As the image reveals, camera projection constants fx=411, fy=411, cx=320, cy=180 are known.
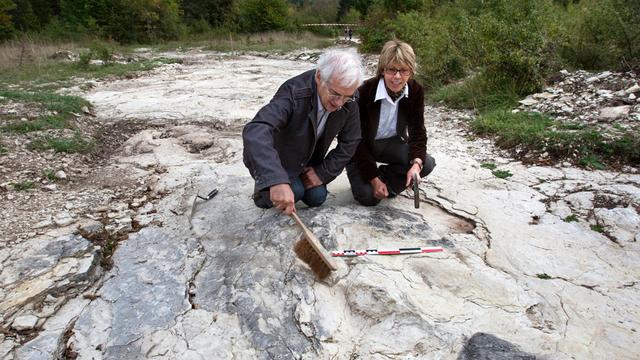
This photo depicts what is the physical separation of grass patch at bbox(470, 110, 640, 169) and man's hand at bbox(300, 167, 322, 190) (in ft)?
8.06

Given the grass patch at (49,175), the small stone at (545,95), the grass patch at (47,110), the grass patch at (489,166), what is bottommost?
the grass patch at (49,175)

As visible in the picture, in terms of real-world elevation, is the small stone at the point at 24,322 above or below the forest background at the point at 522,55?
below

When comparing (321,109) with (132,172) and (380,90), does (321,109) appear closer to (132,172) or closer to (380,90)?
(380,90)

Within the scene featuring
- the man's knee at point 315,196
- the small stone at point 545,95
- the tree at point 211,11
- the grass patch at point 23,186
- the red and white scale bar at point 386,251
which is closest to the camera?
the red and white scale bar at point 386,251

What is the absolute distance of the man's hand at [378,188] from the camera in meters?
2.86

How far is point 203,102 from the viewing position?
6.37 meters

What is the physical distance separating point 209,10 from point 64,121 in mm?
27063

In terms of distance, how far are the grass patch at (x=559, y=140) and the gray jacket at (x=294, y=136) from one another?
7.52 feet

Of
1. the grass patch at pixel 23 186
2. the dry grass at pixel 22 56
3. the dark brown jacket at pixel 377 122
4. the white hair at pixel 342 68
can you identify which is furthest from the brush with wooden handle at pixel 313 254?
the dry grass at pixel 22 56

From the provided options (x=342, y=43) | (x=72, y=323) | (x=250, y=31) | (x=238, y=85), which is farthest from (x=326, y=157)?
(x=250, y=31)

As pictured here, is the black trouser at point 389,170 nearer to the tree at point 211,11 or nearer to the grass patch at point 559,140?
the grass patch at point 559,140

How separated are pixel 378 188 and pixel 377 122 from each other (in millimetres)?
465

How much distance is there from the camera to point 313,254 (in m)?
2.21

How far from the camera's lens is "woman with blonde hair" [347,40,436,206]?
2.63m
